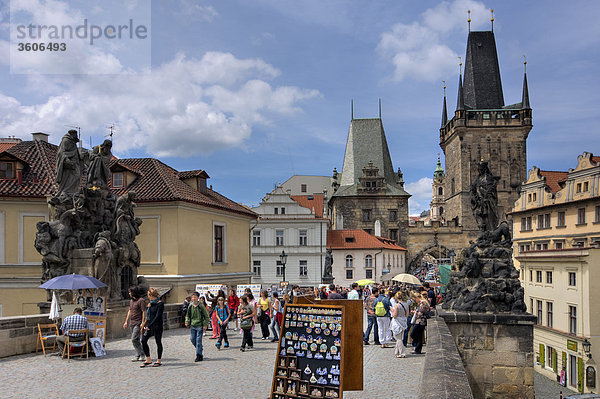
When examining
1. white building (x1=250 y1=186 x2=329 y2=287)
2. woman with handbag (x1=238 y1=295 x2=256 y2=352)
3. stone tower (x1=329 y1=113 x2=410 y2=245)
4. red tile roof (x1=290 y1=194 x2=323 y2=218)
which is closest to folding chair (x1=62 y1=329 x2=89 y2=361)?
woman with handbag (x1=238 y1=295 x2=256 y2=352)

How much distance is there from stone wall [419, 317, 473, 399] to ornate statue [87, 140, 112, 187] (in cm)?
1029

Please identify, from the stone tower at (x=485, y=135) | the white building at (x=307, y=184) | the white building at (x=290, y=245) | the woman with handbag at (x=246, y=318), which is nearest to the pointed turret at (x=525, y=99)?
the stone tower at (x=485, y=135)

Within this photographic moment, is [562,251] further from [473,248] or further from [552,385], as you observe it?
[473,248]

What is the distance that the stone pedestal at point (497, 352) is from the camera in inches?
361

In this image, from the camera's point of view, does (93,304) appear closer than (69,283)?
No

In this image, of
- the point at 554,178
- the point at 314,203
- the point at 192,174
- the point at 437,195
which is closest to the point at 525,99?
the point at 554,178

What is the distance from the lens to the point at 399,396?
8164mm

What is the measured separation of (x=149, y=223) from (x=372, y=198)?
1794 inches

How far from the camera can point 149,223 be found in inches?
976

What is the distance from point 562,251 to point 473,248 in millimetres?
23640

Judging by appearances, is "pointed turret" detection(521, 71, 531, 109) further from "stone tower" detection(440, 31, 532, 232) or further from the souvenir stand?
the souvenir stand

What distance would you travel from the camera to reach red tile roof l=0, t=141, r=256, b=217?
75.5 ft

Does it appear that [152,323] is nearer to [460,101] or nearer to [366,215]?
[366,215]

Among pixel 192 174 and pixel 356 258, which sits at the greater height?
pixel 192 174
